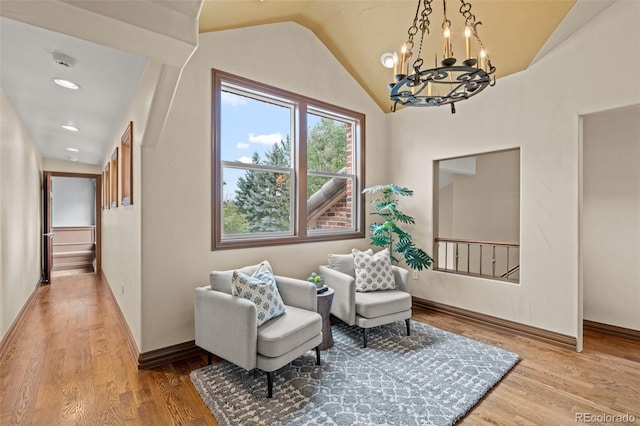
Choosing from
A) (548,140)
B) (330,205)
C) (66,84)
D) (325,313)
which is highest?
(66,84)

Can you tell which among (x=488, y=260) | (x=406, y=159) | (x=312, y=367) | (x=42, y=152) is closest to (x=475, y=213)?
(x=488, y=260)

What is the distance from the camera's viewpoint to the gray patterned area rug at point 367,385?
195 cm

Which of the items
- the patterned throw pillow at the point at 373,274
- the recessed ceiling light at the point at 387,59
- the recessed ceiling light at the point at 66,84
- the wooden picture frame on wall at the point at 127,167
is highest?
the recessed ceiling light at the point at 387,59

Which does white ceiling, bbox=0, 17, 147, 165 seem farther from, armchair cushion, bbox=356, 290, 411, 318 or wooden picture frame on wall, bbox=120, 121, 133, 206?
armchair cushion, bbox=356, 290, 411, 318

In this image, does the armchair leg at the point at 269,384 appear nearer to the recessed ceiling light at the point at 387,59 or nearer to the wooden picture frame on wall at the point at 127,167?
the wooden picture frame on wall at the point at 127,167

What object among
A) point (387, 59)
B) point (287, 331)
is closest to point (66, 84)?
point (287, 331)

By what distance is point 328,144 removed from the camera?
409 centimetres

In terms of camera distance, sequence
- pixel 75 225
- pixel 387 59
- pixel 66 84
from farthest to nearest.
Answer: pixel 75 225 → pixel 387 59 → pixel 66 84

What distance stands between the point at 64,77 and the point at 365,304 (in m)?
3.36

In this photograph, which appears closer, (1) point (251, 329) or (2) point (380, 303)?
(1) point (251, 329)

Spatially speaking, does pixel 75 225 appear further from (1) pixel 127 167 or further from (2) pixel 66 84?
(2) pixel 66 84

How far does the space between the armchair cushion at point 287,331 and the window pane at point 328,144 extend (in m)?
1.93

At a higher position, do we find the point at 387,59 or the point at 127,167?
the point at 387,59

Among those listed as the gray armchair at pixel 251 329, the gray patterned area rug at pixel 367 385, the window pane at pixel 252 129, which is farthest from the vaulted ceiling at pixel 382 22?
the gray patterned area rug at pixel 367 385
